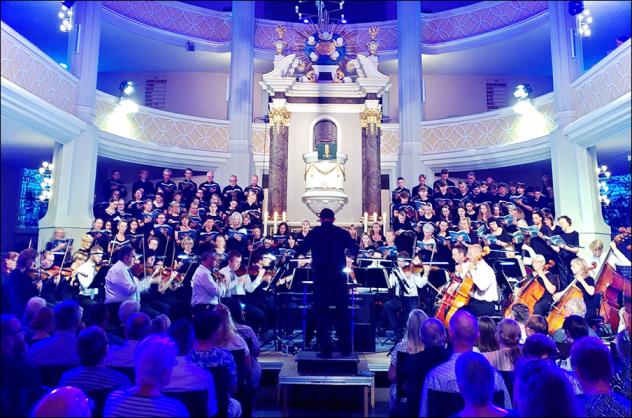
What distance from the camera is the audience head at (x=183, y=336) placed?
2646mm

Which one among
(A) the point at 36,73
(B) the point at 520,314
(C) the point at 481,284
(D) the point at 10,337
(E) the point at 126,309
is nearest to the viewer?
(D) the point at 10,337

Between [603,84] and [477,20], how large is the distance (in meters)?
5.38

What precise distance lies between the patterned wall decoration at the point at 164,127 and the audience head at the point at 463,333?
32.6 ft

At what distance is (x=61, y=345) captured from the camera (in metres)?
2.78

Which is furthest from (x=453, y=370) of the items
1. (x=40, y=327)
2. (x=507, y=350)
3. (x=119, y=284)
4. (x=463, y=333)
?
(x=119, y=284)

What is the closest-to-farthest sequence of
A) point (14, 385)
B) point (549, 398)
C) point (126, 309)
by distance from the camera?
point (549, 398), point (14, 385), point (126, 309)

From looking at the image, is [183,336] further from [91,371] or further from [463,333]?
[463,333]

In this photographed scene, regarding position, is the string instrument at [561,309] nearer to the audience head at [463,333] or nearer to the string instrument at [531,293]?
the string instrument at [531,293]

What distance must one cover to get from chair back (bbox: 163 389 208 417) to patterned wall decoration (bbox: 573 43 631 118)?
7.47 m

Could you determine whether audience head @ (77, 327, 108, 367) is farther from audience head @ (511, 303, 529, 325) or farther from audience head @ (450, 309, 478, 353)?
audience head @ (511, 303, 529, 325)

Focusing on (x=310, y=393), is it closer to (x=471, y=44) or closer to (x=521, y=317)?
(x=521, y=317)

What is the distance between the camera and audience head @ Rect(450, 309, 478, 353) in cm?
270

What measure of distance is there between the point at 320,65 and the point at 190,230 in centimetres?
637

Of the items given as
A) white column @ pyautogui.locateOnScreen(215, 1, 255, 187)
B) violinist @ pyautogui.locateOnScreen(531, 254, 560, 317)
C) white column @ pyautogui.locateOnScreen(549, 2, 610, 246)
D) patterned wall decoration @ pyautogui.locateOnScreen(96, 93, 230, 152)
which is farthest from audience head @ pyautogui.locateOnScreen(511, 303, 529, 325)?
patterned wall decoration @ pyautogui.locateOnScreen(96, 93, 230, 152)
